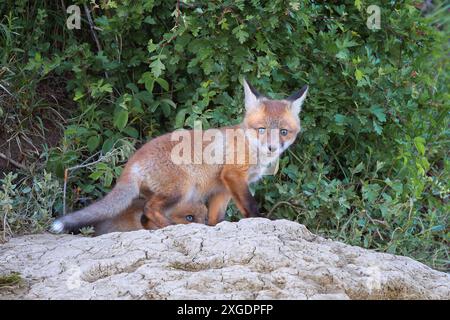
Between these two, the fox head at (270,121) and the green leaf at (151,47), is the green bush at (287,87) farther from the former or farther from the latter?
the fox head at (270,121)

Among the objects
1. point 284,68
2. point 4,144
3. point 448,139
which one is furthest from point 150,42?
point 448,139

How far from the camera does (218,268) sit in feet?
13.5

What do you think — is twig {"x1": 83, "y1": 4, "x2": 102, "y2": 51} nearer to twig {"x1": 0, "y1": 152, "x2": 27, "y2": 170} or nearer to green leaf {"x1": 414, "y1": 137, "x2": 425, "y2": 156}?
twig {"x1": 0, "y1": 152, "x2": 27, "y2": 170}

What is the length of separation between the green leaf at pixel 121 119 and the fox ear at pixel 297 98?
4.60ft

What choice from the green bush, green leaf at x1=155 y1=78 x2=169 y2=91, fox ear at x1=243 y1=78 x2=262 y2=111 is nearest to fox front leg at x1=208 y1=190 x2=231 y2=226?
the green bush

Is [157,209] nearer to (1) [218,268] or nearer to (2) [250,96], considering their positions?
(2) [250,96]

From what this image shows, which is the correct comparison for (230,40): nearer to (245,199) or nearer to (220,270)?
(245,199)

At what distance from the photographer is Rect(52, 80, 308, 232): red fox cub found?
555 centimetres

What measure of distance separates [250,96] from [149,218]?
1.26m

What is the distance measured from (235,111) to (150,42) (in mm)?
910

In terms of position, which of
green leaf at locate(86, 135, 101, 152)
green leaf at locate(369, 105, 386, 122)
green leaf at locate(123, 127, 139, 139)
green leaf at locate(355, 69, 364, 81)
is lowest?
green leaf at locate(86, 135, 101, 152)

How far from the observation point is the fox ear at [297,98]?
19.2 feet

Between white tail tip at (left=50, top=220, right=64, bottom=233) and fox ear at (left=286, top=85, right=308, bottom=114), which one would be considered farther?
fox ear at (left=286, top=85, right=308, bottom=114)

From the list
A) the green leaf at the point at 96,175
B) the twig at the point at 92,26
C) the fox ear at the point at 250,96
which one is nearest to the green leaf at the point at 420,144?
the fox ear at the point at 250,96
